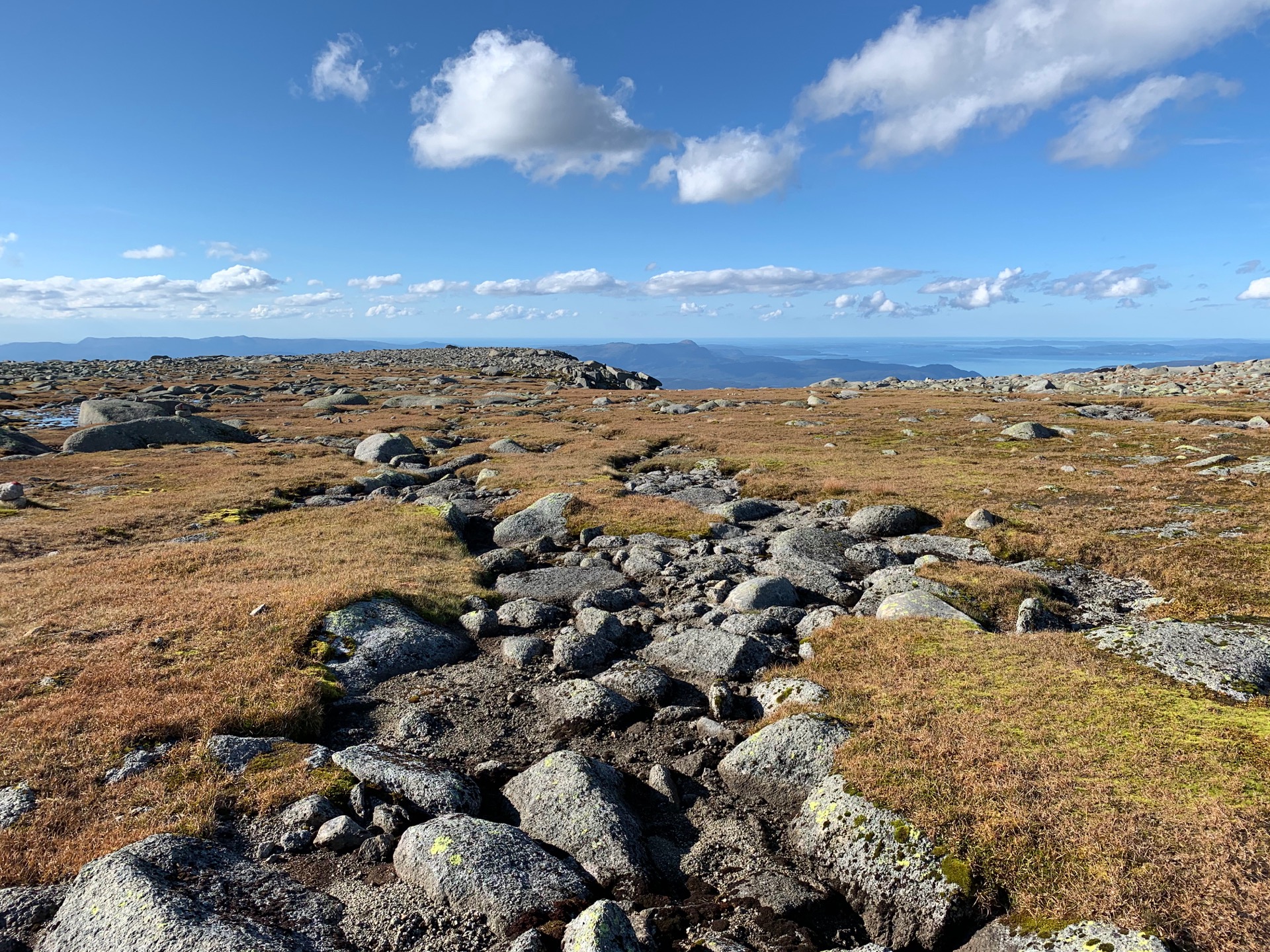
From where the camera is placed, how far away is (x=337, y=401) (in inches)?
3821

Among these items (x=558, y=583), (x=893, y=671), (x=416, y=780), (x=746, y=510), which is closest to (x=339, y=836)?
(x=416, y=780)

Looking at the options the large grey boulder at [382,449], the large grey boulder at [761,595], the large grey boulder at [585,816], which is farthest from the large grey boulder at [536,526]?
the large grey boulder at [382,449]

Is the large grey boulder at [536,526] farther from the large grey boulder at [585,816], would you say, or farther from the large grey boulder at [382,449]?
the large grey boulder at [382,449]

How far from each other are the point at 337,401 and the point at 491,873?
330 ft

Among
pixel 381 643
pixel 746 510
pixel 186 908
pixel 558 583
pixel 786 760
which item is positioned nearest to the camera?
pixel 186 908

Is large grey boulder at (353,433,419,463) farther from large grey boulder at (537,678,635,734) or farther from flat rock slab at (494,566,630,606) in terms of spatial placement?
large grey boulder at (537,678,635,734)

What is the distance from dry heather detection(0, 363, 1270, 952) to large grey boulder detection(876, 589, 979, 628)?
98 centimetres

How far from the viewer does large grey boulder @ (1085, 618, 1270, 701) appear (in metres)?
13.2

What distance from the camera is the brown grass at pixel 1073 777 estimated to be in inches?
303

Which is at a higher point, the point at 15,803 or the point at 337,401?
the point at 337,401

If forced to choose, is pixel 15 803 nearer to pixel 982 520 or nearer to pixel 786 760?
pixel 786 760

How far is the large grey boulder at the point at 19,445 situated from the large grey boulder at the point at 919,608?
65938 millimetres

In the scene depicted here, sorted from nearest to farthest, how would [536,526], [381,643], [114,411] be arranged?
[381,643] < [536,526] < [114,411]

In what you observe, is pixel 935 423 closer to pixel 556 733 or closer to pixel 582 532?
pixel 582 532
